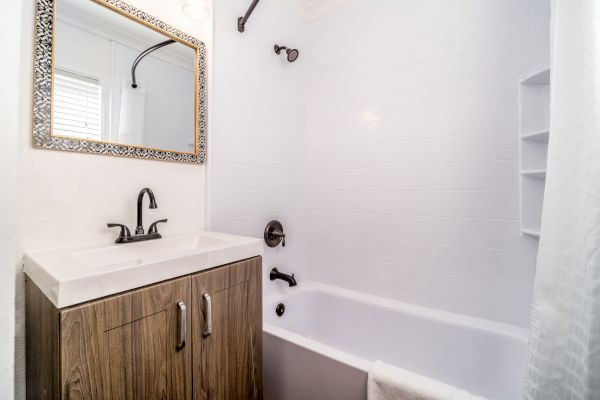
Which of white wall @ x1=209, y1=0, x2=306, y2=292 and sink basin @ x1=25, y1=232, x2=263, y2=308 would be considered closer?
sink basin @ x1=25, y1=232, x2=263, y2=308

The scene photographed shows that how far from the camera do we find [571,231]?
600 mm

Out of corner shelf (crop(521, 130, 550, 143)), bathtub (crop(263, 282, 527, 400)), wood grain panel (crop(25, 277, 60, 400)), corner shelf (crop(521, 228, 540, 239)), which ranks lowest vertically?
bathtub (crop(263, 282, 527, 400))

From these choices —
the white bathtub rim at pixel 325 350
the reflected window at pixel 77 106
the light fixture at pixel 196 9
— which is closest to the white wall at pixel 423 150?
the white bathtub rim at pixel 325 350

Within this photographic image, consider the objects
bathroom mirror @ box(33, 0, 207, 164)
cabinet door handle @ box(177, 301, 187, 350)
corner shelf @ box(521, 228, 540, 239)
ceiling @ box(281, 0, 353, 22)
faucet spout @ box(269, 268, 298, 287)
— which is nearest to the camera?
cabinet door handle @ box(177, 301, 187, 350)

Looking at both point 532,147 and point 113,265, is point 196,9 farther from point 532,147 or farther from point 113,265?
point 532,147

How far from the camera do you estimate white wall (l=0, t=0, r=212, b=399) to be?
55cm

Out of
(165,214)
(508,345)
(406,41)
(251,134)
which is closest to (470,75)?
(406,41)

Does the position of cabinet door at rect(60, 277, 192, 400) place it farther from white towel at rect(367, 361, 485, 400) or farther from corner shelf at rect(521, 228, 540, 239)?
corner shelf at rect(521, 228, 540, 239)

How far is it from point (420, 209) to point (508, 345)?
2.54 ft

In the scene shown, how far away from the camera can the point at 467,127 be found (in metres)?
1.45

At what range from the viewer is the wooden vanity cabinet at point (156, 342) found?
24.2 inches

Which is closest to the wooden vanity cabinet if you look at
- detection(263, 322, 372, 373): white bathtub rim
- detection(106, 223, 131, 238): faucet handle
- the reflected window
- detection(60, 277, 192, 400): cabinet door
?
detection(60, 277, 192, 400): cabinet door

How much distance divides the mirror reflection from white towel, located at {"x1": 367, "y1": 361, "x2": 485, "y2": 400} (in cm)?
126

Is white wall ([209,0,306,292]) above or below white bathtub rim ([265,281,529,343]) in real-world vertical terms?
above
